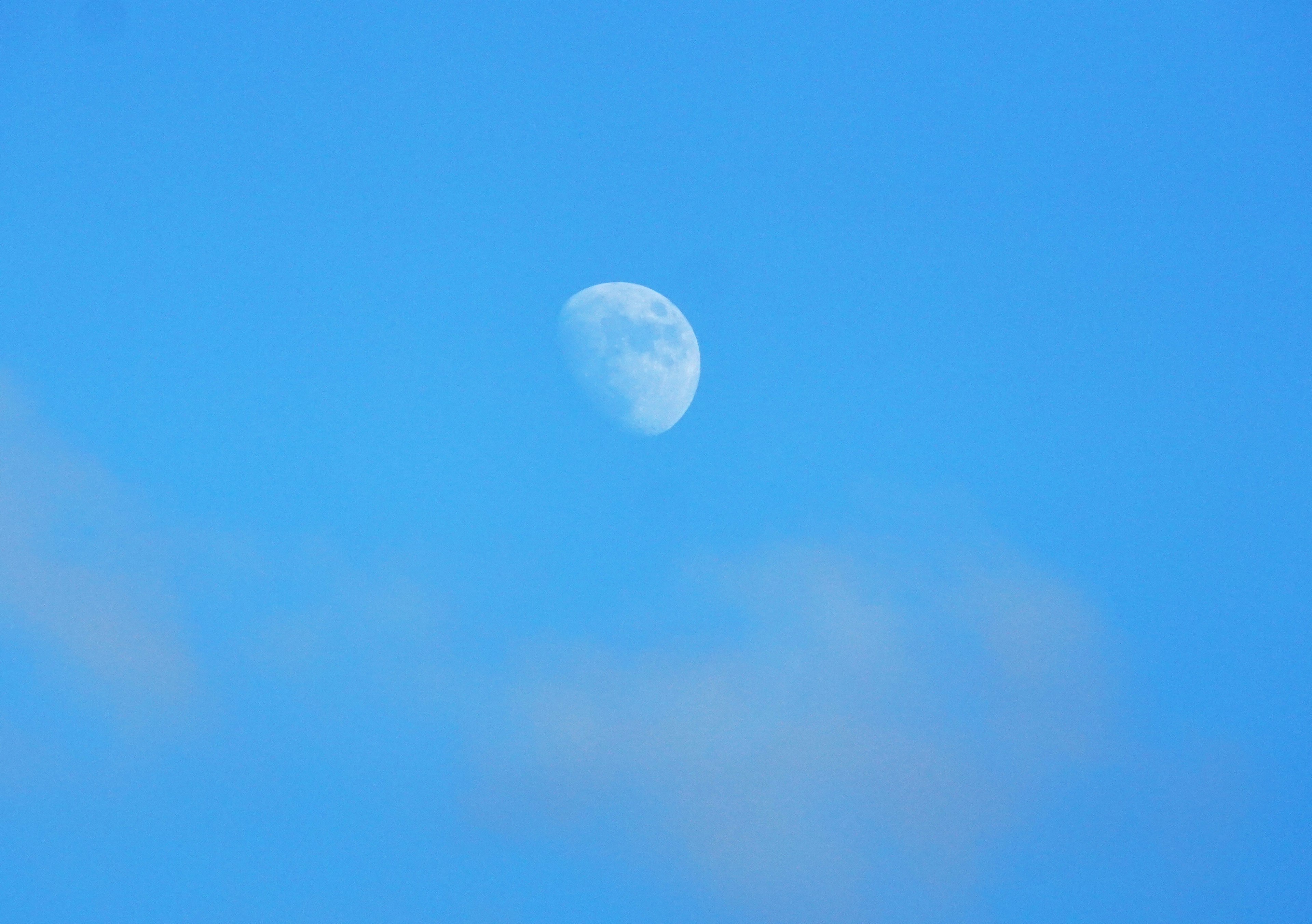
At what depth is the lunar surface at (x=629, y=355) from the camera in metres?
3.68

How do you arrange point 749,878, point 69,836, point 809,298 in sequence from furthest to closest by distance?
point 809,298 < point 749,878 < point 69,836

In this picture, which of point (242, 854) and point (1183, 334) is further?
point (1183, 334)

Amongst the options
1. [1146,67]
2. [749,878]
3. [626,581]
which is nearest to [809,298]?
[626,581]

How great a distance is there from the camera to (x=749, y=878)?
3.60 m

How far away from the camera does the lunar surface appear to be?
12.1 ft

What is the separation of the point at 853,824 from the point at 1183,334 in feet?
6.13

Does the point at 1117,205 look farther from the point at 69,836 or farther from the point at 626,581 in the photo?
the point at 69,836

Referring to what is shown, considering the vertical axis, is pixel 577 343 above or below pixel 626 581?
above

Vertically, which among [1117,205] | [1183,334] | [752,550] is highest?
[1117,205]

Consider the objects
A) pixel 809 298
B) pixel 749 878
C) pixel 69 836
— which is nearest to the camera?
pixel 69 836

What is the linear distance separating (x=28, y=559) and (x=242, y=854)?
3.10 ft

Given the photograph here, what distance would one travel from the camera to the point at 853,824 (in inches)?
144

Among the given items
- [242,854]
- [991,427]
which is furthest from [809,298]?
[242,854]

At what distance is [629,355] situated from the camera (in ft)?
12.1
